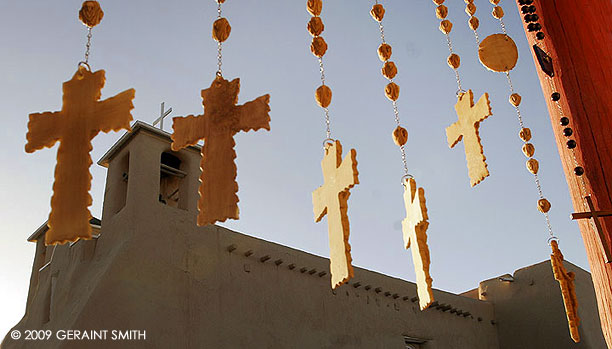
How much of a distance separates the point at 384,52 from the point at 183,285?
5.23 metres

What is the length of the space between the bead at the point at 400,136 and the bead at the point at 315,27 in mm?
669

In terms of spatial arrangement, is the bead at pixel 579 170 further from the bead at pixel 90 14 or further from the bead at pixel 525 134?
the bead at pixel 90 14

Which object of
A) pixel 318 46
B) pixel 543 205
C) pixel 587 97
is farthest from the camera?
pixel 543 205

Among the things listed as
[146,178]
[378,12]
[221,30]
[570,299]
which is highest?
[146,178]

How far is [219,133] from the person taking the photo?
7.73ft

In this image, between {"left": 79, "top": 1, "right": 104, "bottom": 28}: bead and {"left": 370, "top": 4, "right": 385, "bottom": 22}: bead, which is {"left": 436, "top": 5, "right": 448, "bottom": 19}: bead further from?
{"left": 79, "top": 1, "right": 104, "bottom": 28}: bead

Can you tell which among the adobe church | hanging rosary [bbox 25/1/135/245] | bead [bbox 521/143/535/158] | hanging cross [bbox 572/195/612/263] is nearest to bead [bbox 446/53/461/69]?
bead [bbox 521/143/535/158]

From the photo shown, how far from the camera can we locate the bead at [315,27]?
114 inches

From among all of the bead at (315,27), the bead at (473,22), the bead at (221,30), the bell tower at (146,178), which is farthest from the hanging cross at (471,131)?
the bell tower at (146,178)

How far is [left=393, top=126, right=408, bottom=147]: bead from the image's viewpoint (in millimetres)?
2877

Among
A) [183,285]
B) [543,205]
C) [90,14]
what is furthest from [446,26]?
[183,285]

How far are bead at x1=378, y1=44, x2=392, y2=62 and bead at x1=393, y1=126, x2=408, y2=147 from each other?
483mm

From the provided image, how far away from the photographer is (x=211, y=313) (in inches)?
296

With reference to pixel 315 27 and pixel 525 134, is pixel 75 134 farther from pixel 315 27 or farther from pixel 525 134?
pixel 525 134
